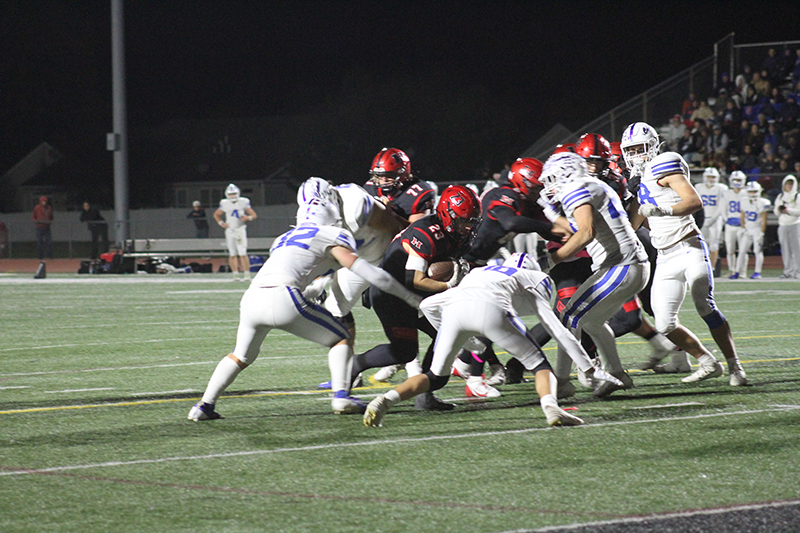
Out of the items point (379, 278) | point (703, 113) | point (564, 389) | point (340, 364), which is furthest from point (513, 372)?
point (703, 113)

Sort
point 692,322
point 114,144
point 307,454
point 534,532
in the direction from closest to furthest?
1. point 534,532
2. point 307,454
3. point 692,322
4. point 114,144

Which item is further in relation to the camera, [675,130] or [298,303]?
[675,130]

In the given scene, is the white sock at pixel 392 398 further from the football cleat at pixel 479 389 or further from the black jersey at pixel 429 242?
the football cleat at pixel 479 389

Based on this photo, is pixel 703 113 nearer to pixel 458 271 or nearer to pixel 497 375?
pixel 497 375

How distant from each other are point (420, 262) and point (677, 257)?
6.82 ft

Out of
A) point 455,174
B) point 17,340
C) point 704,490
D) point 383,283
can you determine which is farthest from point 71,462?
point 455,174

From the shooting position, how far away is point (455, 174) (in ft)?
197

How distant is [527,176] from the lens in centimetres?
640

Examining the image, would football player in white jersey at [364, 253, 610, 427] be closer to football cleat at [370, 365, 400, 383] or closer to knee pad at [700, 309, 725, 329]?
knee pad at [700, 309, 725, 329]

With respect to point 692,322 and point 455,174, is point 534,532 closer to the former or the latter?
point 692,322

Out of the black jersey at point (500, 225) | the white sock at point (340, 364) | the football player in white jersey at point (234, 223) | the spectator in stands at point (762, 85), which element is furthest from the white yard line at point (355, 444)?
the spectator in stands at point (762, 85)

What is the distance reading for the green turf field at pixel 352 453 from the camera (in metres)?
3.72

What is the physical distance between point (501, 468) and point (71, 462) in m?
2.05

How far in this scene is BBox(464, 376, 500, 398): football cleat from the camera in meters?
6.43
